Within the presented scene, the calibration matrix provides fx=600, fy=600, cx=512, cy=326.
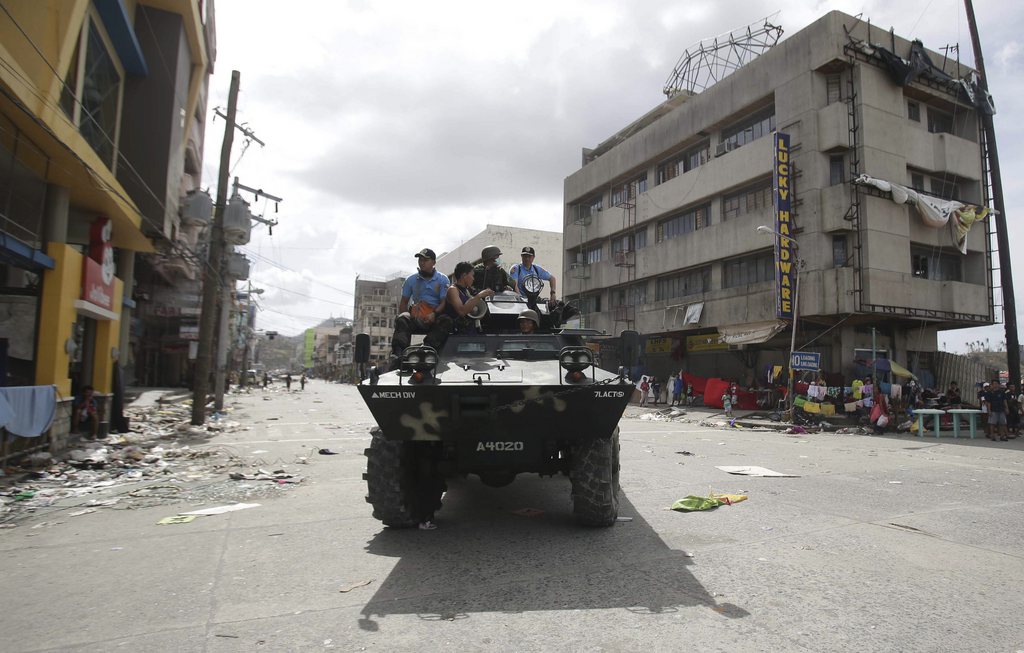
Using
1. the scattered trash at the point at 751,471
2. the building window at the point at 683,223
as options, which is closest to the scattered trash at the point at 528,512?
the scattered trash at the point at 751,471

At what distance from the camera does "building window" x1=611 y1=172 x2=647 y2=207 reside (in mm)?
31891

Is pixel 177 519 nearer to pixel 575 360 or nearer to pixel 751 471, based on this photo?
pixel 575 360

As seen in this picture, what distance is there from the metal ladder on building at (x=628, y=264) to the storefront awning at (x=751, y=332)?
6.92m

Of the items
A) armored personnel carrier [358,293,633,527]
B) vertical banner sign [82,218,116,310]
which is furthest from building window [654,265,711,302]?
armored personnel carrier [358,293,633,527]

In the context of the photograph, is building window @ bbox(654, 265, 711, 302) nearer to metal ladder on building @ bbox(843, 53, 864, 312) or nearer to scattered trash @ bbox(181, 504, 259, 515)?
metal ladder on building @ bbox(843, 53, 864, 312)

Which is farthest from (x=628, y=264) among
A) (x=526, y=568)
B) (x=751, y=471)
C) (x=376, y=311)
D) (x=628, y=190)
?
(x=376, y=311)

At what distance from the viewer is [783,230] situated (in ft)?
69.4

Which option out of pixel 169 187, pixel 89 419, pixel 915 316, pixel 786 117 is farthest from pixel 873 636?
pixel 786 117

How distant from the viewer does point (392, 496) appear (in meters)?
5.00

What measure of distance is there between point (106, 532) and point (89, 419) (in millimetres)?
8315

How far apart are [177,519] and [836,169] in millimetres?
22749

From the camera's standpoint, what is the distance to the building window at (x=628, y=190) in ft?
105

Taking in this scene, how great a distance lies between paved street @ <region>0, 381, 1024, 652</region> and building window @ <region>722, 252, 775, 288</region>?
55.6 ft

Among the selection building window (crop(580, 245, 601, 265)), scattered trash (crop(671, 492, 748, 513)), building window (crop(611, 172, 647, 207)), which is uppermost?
building window (crop(611, 172, 647, 207))
